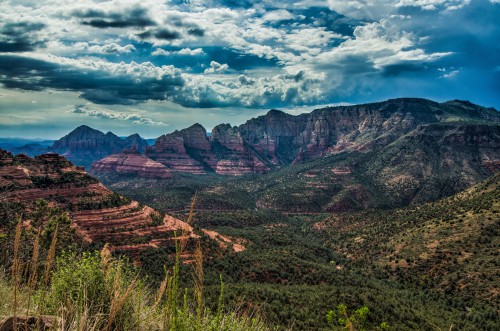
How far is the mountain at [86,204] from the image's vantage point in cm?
5950

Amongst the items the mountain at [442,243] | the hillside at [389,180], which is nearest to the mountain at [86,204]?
the mountain at [442,243]

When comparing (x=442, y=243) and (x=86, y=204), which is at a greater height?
(x=86, y=204)

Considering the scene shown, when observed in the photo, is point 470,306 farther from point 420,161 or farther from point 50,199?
point 420,161

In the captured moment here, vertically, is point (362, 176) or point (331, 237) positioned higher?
point (362, 176)

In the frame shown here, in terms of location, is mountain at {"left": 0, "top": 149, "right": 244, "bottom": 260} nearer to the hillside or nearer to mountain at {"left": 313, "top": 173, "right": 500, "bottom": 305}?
mountain at {"left": 313, "top": 173, "right": 500, "bottom": 305}

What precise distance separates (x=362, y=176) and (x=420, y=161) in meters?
26.6

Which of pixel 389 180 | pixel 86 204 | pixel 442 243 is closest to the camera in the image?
pixel 442 243

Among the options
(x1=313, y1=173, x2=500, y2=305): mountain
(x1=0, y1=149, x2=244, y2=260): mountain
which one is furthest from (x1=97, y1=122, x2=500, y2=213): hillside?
(x1=0, y1=149, x2=244, y2=260): mountain

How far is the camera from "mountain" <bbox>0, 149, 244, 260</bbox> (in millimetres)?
59500

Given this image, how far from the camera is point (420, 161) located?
16100 cm

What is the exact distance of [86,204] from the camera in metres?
65.9

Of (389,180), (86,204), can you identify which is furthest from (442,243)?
(389,180)

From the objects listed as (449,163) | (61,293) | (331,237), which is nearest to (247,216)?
(331,237)

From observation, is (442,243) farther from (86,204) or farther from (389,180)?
(389,180)
